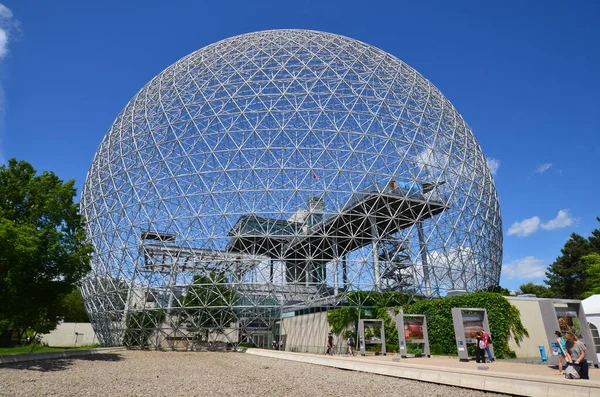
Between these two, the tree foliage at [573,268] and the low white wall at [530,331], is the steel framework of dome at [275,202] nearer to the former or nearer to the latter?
the low white wall at [530,331]

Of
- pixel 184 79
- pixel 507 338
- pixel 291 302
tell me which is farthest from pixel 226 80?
pixel 507 338

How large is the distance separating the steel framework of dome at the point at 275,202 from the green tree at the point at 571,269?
1911 cm

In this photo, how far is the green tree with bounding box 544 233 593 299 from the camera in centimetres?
4097

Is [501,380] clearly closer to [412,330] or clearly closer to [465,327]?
[465,327]

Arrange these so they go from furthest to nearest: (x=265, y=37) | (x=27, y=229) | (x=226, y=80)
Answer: (x=265, y=37)
(x=226, y=80)
(x=27, y=229)

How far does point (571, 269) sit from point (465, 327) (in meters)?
34.2

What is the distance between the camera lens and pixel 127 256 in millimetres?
24625

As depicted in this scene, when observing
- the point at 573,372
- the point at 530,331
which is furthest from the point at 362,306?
the point at 573,372

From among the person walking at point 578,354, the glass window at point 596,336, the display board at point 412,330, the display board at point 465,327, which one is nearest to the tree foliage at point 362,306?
the display board at point 412,330

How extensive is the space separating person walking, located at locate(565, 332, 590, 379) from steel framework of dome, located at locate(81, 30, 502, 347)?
1324 centimetres

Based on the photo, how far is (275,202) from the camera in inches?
870

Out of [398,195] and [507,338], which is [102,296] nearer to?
[398,195]

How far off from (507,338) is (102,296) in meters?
23.5

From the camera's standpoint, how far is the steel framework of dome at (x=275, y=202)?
72.3 feet
